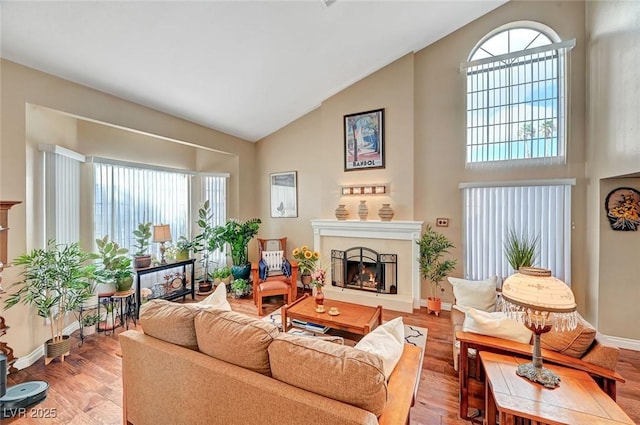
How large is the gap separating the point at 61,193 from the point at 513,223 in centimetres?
573

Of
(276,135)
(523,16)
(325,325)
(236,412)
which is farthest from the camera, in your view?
(276,135)

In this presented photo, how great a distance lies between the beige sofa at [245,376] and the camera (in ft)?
3.69

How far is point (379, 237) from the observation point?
4.23 meters

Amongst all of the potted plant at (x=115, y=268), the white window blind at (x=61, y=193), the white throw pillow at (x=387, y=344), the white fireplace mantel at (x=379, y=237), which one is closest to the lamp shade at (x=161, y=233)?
the potted plant at (x=115, y=268)

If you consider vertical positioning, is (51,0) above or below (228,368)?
above

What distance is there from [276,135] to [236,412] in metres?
4.86

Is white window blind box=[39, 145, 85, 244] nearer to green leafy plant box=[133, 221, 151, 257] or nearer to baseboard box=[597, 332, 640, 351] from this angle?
green leafy plant box=[133, 221, 151, 257]

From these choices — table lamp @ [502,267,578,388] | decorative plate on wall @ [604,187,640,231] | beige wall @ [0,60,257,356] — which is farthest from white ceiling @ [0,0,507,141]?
table lamp @ [502,267,578,388]

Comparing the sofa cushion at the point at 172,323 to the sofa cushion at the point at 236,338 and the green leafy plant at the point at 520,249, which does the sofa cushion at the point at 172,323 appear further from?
the green leafy plant at the point at 520,249

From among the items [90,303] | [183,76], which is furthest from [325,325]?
[183,76]

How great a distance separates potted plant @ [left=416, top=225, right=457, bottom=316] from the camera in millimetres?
3795

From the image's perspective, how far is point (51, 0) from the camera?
1.99m

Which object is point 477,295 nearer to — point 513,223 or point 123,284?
point 513,223

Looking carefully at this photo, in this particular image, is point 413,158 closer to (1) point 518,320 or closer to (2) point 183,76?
(1) point 518,320
